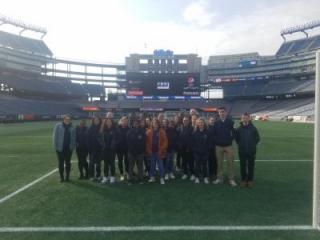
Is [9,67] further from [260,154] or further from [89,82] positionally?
[260,154]

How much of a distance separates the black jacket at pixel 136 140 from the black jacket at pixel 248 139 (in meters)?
2.56

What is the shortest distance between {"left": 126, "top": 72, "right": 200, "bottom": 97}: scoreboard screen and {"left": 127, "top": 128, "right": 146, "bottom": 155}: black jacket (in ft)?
140

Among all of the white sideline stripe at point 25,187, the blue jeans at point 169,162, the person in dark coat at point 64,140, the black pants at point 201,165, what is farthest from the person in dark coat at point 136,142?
the white sideline stripe at point 25,187

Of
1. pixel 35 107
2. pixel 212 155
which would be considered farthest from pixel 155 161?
pixel 35 107

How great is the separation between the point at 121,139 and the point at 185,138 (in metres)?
1.87

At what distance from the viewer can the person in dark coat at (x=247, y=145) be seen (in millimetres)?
8461

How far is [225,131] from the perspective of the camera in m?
8.78

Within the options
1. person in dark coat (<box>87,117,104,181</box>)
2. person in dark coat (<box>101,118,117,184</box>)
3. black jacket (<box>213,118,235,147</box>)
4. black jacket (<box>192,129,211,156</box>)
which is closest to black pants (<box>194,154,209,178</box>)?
black jacket (<box>192,129,211,156</box>)

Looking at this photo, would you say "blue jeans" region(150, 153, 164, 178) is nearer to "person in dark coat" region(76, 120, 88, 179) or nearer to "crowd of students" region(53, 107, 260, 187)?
"crowd of students" region(53, 107, 260, 187)

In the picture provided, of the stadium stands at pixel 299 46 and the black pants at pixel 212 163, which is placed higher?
the stadium stands at pixel 299 46

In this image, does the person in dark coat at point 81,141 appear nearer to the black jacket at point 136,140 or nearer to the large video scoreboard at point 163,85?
the black jacket at point 136,140

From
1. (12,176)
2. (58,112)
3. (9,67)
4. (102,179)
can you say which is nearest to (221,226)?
Answer: (102,179)

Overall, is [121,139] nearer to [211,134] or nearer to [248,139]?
[211,134]

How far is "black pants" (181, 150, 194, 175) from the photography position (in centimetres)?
967
